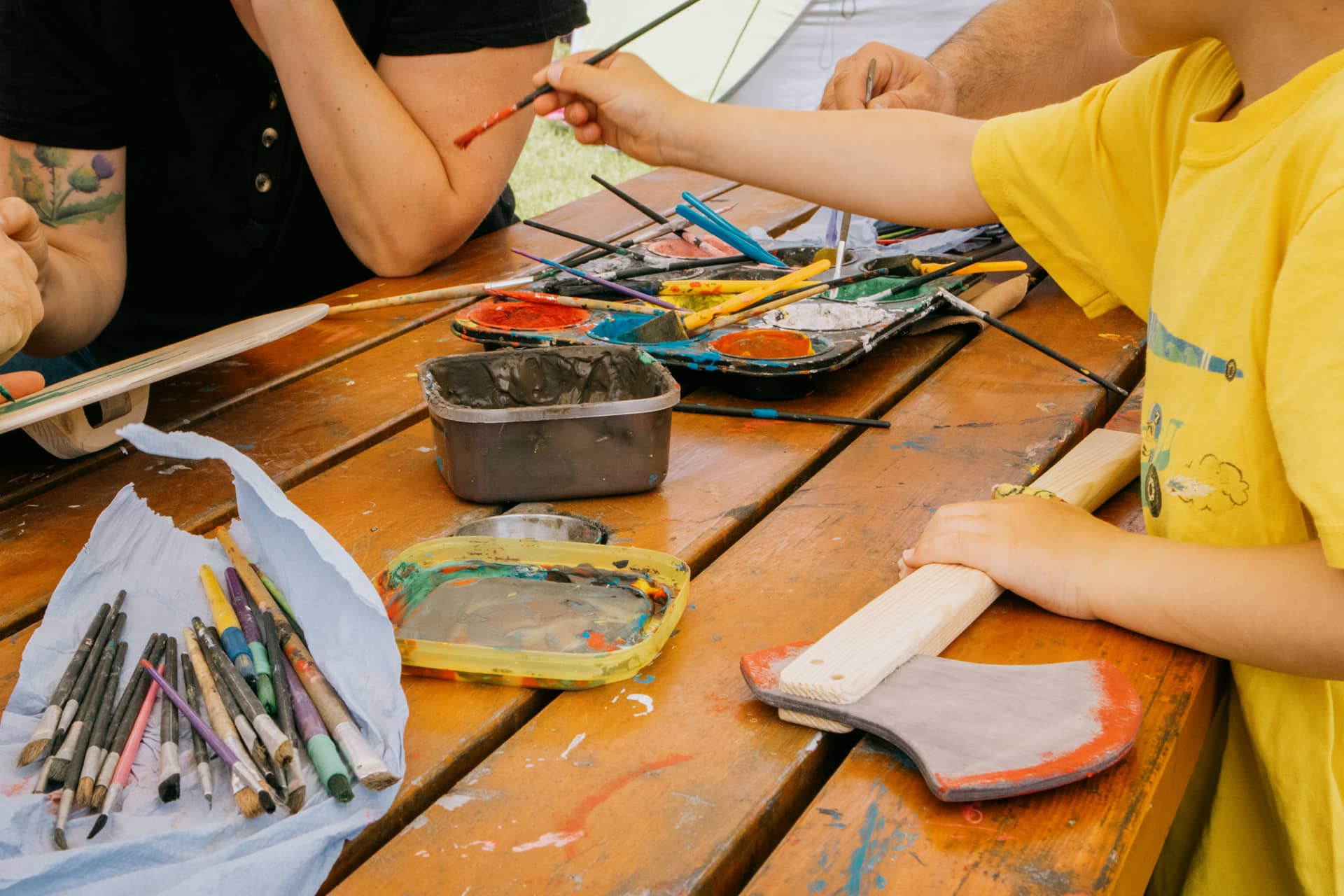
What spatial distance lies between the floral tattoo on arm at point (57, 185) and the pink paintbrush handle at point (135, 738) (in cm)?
100

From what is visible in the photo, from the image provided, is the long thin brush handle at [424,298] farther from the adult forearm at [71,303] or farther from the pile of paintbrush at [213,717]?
the pile of paintbrush at [213,717]

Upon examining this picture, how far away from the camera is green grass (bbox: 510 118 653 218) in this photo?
193 inches

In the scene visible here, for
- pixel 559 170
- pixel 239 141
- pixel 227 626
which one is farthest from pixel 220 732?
pixel 559 170

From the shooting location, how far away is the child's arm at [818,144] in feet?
4.20

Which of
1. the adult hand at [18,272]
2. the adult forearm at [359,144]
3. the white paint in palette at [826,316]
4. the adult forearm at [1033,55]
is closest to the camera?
the adult hand at [18,272]

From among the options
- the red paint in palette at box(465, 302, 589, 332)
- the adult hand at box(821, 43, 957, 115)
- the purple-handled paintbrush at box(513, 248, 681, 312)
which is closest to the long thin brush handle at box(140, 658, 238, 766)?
the red paint in palette at box(465, 302, 589, 332)

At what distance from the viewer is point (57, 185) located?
1482 mm

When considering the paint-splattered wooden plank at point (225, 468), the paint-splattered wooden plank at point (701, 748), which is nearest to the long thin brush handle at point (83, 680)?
the paint-splattered wooden plank at point (225, 468)

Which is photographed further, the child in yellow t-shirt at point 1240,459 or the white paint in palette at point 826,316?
the white paint in palette at point 826,316

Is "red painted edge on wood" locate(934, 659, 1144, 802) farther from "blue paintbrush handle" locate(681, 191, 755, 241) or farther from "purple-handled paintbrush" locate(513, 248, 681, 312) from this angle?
"blue paintbrush handle" locate(681, 191, 755, 241)

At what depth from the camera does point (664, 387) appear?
101 cm

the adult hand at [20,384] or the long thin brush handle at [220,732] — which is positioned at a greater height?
the adult hand at [20,384]

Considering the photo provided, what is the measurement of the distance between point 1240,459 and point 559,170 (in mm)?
4923

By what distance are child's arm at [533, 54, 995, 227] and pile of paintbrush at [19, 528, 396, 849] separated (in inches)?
29.9
